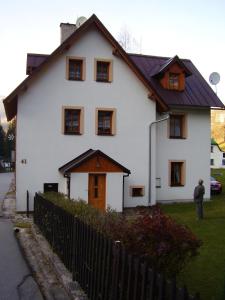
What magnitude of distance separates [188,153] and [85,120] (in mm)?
6792

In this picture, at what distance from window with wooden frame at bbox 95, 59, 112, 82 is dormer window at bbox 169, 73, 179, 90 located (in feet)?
15.3

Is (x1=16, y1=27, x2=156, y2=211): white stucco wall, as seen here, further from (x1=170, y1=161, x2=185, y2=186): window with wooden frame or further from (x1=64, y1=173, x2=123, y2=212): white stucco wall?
(x1=170, y1=161, x2=185, y2=186): window with wooden frame

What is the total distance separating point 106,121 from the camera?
22.0 m

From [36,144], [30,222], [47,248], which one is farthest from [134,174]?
[47,248]

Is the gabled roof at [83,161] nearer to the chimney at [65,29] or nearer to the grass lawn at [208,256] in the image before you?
the grass lawn at [208,256]

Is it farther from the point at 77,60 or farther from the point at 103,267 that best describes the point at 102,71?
the point at 103,267

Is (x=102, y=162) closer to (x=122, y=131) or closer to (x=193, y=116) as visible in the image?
(x=122, y=131)

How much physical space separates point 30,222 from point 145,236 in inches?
441

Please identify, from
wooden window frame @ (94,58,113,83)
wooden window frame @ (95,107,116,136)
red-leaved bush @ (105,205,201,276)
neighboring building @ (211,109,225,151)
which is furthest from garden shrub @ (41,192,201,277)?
neighboring building @ (211,109,225,151)

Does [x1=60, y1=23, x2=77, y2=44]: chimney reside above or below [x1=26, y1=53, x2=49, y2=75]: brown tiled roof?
above

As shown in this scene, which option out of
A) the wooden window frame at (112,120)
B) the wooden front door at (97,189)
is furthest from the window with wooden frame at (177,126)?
the wooden front door at (97,189)

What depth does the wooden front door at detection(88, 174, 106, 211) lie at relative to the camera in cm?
2061

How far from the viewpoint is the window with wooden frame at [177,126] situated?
Result: 2441 centimetres

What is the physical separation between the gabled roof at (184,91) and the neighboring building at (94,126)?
0.42 ft
